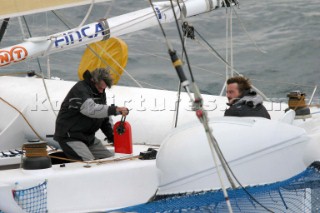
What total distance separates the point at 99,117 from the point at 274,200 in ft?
5.11

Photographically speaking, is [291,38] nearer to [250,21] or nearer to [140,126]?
[250,21]

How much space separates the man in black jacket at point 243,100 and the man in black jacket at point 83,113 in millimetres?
858

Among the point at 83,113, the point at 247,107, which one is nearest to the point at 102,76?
the point at 83,113

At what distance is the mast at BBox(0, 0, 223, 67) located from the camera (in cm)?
810

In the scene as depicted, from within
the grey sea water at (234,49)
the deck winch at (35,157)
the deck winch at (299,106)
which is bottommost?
the deck winch at (35,157)

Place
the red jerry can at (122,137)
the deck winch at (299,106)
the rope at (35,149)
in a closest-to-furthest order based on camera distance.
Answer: the rope at (35,149) → the red jerry can at (122,137) → the deck winch at (299,106)

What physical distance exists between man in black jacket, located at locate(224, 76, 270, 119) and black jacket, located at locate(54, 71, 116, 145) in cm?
98

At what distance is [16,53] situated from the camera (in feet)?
26.5

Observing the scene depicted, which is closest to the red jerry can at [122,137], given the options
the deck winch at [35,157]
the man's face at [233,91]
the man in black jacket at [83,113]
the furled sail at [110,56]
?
the man in black jacket at [83,113]

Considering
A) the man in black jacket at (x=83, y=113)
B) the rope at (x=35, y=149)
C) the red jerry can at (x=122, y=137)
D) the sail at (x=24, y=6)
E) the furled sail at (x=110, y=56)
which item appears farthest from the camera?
the furled sail at (x=110, y=56)

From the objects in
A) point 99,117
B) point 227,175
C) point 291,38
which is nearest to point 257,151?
point 227,175

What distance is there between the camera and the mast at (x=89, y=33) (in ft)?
26.6

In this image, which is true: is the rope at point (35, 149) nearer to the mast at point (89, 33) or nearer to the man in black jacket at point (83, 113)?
the man in black jacket at point (83, 113)

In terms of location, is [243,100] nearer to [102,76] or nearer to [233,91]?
[233,91]
